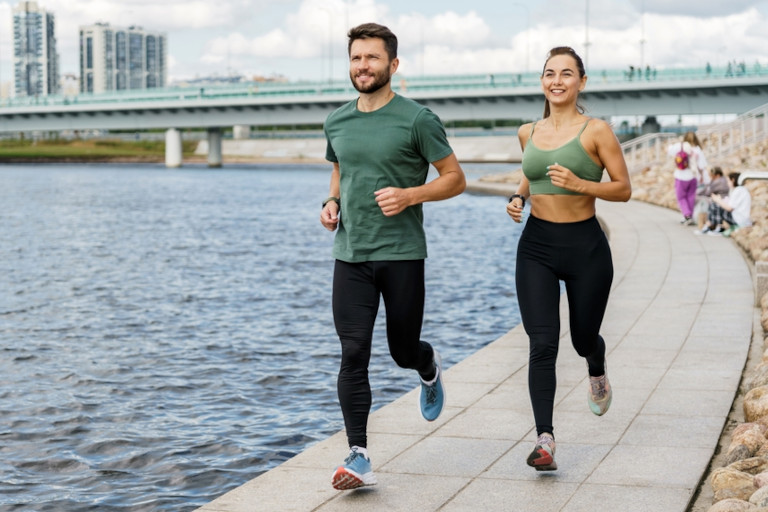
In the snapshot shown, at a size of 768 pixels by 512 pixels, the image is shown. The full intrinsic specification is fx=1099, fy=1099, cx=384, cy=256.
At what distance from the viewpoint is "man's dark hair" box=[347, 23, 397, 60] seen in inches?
201

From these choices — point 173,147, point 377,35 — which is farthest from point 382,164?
point 173,147

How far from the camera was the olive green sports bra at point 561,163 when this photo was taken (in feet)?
18.0

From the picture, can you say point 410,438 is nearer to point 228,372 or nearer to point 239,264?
point 228,372

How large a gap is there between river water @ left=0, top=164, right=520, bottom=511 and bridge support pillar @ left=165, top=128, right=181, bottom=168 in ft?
230

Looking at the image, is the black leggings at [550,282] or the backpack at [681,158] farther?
the backpack at [681,158]

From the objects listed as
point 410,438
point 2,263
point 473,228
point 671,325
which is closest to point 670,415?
point 410,438

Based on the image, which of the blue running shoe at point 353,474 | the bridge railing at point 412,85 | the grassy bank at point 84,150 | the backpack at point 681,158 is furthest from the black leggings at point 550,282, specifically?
the grassy bank at point 84,150

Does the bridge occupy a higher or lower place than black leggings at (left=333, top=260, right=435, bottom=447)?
higher

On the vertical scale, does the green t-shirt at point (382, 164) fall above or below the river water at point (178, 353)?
above

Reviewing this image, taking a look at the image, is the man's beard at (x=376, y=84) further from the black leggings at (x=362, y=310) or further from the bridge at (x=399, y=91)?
the bridge at (x=399, y=91)

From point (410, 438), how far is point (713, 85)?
196 feet

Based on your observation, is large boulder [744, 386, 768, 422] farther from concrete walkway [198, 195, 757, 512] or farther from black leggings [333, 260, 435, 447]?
black leggings [333, 260, 435, 447]

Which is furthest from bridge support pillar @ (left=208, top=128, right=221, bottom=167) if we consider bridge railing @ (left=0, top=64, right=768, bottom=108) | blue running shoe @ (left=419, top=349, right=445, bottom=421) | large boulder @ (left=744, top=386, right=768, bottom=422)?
blue running shoe @ (left=419, top=349, right=445, bottom=421)

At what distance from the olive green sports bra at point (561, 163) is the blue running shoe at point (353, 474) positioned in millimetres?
1616
